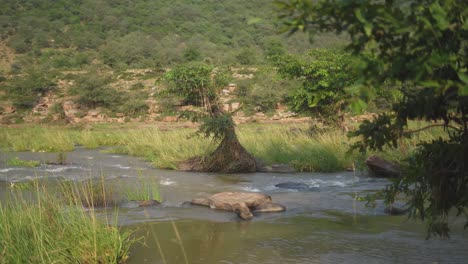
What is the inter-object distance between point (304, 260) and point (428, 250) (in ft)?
4.65

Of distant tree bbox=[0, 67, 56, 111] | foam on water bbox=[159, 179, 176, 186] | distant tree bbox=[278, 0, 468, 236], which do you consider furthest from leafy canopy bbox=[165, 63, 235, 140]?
distant tree bbox=[0, 67, 56, 111]

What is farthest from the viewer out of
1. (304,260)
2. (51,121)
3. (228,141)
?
(51,121)

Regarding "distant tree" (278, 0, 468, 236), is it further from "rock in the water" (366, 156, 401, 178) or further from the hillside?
the hillside

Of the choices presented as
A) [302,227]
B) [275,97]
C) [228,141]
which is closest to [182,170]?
[228,141]

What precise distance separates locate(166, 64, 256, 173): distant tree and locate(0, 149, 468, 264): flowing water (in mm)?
2544

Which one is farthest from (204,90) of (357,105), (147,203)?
(357,105)

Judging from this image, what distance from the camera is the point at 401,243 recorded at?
6375 mm

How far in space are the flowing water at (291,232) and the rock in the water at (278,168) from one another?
233 cm

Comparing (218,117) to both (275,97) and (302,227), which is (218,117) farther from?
(275,97)

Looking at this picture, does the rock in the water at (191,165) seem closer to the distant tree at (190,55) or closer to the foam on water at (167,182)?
the foam on water at (167,182)

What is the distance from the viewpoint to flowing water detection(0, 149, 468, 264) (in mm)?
5922

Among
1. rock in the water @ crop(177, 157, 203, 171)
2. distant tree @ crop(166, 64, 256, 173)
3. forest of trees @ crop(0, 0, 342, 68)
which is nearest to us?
distant tree @ crop(166, 64, 256, 173)

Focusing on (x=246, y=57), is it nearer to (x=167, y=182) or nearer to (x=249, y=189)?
(x=167, y=182)

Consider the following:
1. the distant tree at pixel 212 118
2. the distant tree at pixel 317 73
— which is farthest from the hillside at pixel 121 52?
the distant tree at pixel 212 118
